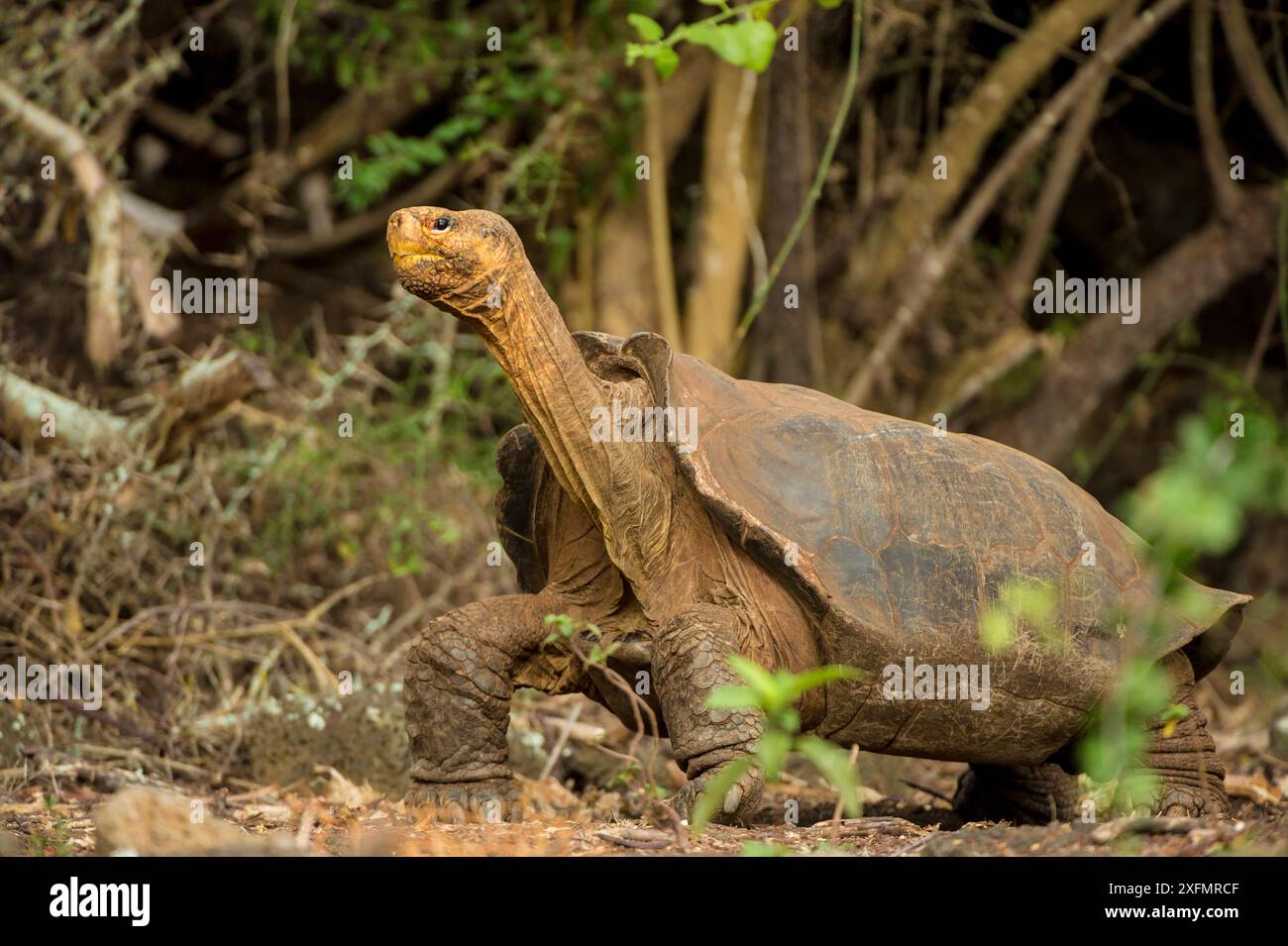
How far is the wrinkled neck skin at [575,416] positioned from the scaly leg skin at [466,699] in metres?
0.48

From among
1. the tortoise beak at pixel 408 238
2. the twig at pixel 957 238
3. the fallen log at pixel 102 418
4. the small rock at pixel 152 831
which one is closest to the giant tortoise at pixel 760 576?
the tortoise beak at pixel 408 238

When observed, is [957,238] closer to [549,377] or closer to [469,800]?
[549,377]

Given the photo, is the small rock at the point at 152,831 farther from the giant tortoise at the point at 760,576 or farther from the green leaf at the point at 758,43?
the green leaf at the point at 758,43

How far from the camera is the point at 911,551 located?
14.9 ft

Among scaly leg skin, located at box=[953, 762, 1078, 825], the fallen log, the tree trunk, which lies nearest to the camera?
scaly leg skin, located at box=[953, 762, 1078, 825]

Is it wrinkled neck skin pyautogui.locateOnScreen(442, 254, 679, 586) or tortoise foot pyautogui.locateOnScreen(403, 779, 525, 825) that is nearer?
→ wrinkled neck skin pyautogui.locateOnScreen(442, 254, 679, 586)

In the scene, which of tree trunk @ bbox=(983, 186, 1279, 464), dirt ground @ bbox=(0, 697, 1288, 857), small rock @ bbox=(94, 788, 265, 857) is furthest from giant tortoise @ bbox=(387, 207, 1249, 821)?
tree trunk @ bbox=(983, 186, 1279, 464)

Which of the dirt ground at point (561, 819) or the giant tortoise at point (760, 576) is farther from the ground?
the giant tortoise at point (760, 576)

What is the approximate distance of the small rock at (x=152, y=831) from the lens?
10.2 feet

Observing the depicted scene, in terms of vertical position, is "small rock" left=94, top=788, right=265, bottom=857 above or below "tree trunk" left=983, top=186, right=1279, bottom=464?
below

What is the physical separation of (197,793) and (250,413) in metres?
2.99

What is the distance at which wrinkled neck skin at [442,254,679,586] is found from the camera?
4.24 metres

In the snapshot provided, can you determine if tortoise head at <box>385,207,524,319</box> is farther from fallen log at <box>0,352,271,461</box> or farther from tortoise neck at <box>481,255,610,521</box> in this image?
fallen log at <box>0,352,271,461</box>

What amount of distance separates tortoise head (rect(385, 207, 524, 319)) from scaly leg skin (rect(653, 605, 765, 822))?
1.13 m
